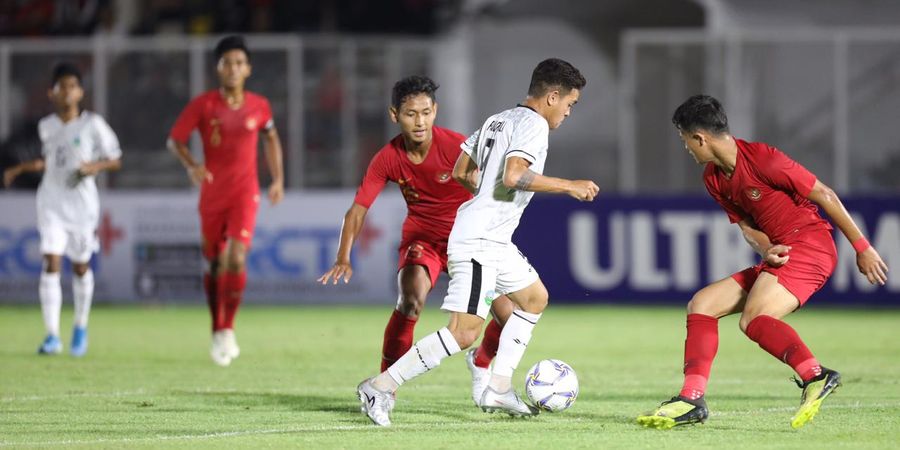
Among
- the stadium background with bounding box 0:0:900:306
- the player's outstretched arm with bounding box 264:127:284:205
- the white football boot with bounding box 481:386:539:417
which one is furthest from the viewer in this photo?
the stadium background with bounding box 0:0:900:306

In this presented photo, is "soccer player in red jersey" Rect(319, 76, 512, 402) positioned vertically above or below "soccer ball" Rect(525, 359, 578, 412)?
above

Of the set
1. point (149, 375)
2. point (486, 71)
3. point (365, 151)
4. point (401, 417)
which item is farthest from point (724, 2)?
point (401, 417)

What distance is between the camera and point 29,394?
9203 millimetres

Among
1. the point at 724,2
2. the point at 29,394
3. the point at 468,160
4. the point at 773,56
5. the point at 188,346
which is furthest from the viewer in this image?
the point at 724,2

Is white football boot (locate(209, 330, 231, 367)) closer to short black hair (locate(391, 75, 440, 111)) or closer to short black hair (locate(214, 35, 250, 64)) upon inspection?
short black hair (locate(214, 35, 250, 64))

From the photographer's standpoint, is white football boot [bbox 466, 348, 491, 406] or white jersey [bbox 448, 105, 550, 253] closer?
white jersey [bbox 448, 105, 550, 253]

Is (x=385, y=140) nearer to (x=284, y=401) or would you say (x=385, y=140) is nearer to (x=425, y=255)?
(x=284, y=401)

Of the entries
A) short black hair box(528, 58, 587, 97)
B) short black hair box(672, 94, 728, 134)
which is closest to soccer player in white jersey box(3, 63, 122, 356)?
short black hair box(528, 58, 587, 97)

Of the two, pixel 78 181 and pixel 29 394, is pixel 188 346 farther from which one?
pixel 29 394

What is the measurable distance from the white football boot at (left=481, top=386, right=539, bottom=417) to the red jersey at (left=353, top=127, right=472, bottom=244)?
1.21 m

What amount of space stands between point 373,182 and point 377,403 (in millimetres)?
1294

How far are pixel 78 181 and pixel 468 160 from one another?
18.6ft

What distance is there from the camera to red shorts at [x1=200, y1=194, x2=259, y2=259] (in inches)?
447

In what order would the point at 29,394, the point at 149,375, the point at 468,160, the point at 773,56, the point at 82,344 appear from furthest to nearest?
the point at 773,56 < the point at 82,344 < the point at 149,375 < the point at 29,394 < the point at 468,160
